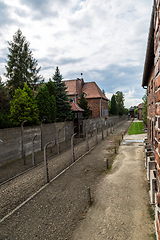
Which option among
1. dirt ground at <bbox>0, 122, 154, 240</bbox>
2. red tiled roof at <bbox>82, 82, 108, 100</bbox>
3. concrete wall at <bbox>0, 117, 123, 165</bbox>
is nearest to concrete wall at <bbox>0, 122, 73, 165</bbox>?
concrete wall at <bbox>0, 117, 123, 165</bbox>

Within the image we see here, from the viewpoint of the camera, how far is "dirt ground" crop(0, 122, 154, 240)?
4.11 meters

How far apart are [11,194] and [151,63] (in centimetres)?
922

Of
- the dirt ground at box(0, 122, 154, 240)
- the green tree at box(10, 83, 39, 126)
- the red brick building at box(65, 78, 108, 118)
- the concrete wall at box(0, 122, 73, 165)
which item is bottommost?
the dirt ground at box(0, 122, 154, 240)

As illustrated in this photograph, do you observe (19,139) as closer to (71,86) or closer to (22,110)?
(22,110)

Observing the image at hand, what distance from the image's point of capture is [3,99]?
52.6 ft

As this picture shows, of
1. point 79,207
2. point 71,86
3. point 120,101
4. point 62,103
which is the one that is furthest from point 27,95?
point 120,101

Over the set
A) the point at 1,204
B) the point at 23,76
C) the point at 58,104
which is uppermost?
the point at 23,76

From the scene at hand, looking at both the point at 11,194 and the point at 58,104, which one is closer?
the point at 11,194

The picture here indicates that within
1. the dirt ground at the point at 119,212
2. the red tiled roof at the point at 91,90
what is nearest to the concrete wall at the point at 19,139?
the dirt ground at the point at 119,212

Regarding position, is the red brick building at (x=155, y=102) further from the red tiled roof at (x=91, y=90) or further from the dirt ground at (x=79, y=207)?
the red tiled roof at (x=91, y=90)

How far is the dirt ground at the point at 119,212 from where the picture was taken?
3.96 m

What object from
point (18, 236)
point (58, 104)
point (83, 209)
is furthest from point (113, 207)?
point (58, 104)

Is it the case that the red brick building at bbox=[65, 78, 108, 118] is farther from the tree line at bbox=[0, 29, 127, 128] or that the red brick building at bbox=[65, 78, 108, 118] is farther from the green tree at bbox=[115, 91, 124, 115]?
the green tree at bbox=[115, 91, 124, 115]

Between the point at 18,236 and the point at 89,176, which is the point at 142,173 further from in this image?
the point at 18,236
